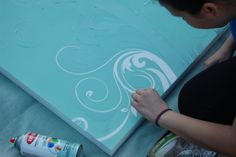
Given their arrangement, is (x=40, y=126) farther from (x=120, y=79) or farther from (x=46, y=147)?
(x=120, y=79)

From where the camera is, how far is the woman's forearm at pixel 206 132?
2.63 feet

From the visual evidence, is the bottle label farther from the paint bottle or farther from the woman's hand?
the woman's hand

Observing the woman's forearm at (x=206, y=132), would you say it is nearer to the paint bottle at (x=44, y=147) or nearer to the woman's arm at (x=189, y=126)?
the woman's arm at (x=189, y=126)

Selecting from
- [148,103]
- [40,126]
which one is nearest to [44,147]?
[40,126]

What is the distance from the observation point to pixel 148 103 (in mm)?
968

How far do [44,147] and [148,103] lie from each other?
0.99ft

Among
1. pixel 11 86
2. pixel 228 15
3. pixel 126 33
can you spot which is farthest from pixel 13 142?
pixel 228 15

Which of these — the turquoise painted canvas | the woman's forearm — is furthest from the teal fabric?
the woman's forearm

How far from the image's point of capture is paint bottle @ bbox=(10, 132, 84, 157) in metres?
0.94

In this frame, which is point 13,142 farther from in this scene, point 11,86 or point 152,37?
point 152,37

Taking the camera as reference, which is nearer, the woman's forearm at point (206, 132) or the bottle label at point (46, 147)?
the woman's forearm at point (206, 132)

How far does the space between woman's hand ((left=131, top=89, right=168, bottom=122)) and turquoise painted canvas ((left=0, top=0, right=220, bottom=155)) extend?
2.2 inches

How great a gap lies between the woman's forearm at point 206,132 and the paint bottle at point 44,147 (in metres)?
0.26

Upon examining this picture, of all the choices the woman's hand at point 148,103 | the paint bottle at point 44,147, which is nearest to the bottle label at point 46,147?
the paint bottle at point 44,147
